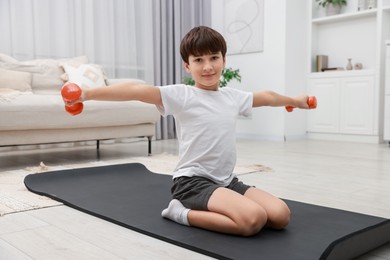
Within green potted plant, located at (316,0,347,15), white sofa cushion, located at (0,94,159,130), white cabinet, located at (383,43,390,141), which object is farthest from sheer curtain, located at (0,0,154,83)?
white cabinet, located at (383,43,390,141)

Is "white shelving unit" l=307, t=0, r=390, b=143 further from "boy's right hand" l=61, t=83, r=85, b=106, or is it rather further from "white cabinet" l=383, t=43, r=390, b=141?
"boy's right hand" l=61, t=83, r=85, b=106

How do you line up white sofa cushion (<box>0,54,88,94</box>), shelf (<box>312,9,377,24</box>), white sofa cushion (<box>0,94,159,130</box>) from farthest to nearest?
shelf (<box>312,9,377,24</box>) < white sofa cushion (<box>0,54,88,94</box>) < white sofa cushion (<box>0,94,159,130</box>)

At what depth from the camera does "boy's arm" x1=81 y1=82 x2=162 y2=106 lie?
1201mm

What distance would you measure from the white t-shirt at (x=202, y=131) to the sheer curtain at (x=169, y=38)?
335 centimetres

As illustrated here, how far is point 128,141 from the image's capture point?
4531mm

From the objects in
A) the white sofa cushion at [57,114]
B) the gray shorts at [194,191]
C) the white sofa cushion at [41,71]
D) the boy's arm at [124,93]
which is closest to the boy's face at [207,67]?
the boy's arm at [124,93]

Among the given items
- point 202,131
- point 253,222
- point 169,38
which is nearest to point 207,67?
point 202,131

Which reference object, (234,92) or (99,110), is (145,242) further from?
(99,110)

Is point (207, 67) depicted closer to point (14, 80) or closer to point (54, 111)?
point (54, 111)

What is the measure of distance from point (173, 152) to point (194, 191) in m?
2.27

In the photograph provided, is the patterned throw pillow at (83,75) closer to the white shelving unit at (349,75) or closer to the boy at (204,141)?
the boy at (204,141)

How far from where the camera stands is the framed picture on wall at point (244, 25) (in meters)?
4.77

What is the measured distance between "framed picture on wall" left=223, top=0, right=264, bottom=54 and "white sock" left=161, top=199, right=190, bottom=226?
3.62 m

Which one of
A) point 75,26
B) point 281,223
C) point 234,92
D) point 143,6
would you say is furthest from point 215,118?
point 143,6
